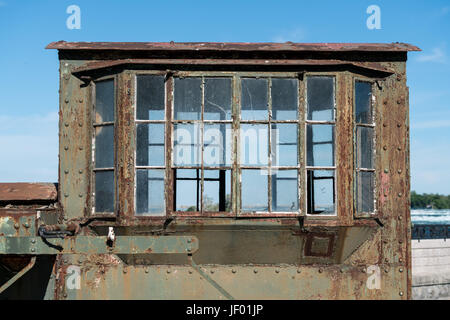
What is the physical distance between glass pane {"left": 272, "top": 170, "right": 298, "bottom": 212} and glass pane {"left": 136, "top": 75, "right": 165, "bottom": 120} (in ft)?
5.78

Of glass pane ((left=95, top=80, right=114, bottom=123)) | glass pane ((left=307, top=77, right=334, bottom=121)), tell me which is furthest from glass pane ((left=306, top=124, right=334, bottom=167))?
glass pane ((left=95, top=80, right=114, bottom=123))

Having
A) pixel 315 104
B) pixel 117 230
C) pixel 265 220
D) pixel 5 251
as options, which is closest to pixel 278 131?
pixel 315 104

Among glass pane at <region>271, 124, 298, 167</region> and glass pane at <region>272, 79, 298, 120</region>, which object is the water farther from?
glass pane at <region>272, 79, 298, 120</region>

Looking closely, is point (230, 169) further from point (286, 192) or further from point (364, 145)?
point (364, 145)

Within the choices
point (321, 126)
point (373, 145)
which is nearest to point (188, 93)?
point (321, 126)

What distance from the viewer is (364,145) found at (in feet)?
23.5

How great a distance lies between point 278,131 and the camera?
703 cm

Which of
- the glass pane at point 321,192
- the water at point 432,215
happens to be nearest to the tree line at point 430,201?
the water at point 432,215

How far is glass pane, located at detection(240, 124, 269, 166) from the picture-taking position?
6820mm

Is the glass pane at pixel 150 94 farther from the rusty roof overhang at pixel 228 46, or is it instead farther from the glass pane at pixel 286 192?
the glass pane at pixel 286 192

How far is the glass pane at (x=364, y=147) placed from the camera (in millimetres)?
7110

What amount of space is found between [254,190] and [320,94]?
4.96 ft

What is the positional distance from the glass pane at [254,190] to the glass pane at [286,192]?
200 millimetres
